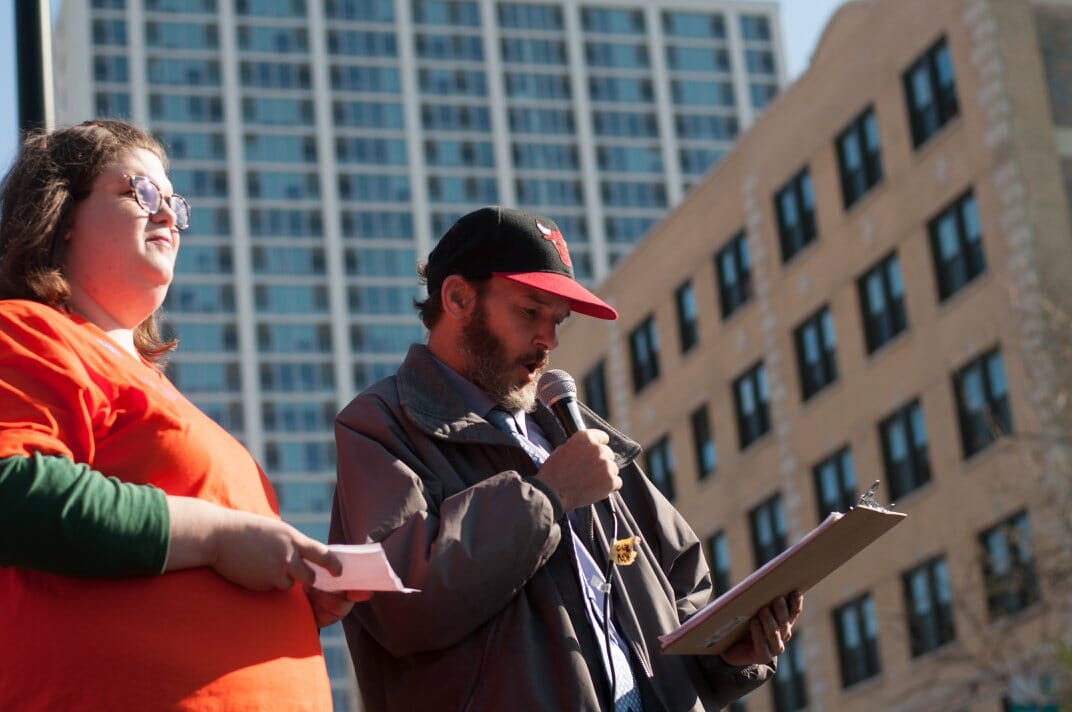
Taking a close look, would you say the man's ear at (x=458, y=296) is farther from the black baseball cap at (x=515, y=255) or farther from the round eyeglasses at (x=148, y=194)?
the round eyeglasses at (x=148, y=194)

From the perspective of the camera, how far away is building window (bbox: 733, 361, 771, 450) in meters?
41.5

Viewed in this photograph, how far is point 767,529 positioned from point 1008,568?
11619mm

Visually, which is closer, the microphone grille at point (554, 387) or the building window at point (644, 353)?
the microphone grille at point (554, 387)

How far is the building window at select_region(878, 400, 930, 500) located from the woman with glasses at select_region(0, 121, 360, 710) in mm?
31463

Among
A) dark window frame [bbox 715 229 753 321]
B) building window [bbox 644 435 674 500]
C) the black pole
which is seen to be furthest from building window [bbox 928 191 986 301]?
the black pole

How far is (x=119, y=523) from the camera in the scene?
12.9 ft

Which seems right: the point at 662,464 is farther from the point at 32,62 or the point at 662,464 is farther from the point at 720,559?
the point at 32,62

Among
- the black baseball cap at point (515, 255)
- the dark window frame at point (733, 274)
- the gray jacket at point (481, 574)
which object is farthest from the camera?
the dark window frame at point (733, 274)

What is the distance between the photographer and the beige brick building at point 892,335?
106 feet

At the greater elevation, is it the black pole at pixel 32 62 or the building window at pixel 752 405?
the building window at pixel 752 405

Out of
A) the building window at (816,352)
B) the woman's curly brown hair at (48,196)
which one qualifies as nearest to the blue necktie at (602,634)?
the woman's curly brown hair at (48,196)

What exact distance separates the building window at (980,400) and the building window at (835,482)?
3.81 metres

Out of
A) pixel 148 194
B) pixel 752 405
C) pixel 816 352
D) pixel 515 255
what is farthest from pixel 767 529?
pixel 148 194

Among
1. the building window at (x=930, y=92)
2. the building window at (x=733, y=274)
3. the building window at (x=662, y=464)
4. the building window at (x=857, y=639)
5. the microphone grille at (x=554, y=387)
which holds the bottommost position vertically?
the microphone grille at (x=554, y=387)
